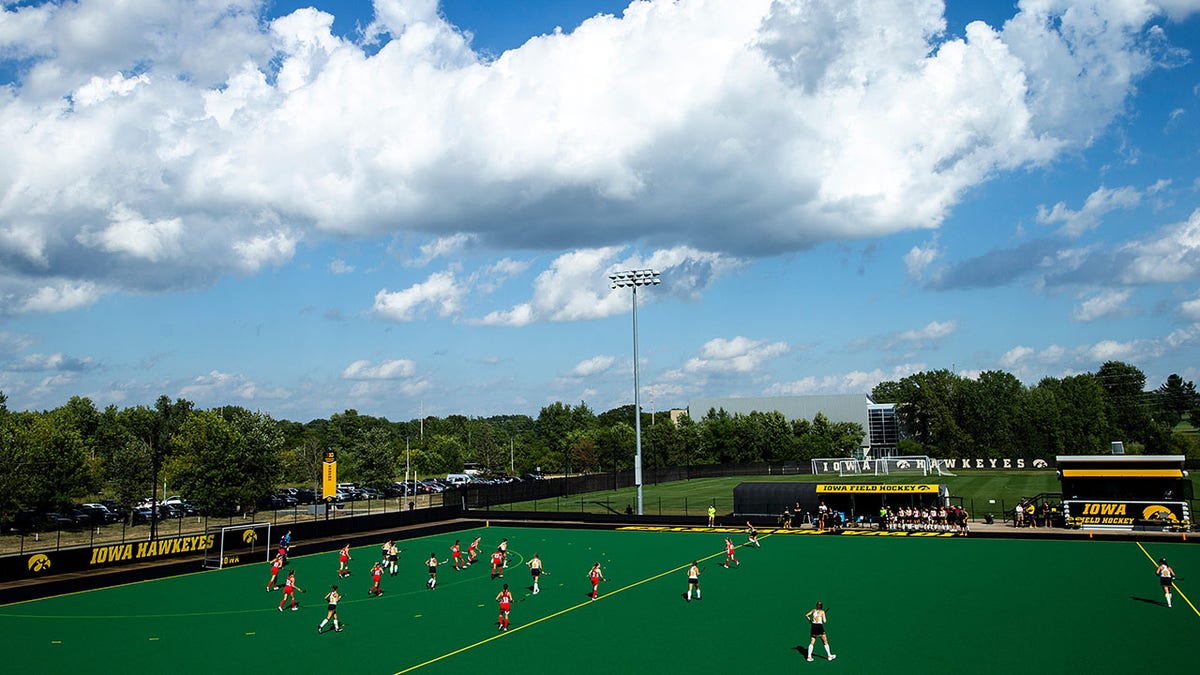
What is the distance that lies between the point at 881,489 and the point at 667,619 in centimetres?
3210

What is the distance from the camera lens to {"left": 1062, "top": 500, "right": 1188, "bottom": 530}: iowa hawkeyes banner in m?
48.4

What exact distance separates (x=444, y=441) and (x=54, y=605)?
105464 millimetres

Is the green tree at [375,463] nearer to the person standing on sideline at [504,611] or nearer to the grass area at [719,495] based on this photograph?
the grass area at [719,495]

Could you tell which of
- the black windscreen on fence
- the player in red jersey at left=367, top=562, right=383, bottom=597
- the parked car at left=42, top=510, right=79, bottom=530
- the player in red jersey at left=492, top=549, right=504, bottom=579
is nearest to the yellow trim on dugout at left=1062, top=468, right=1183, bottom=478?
the black windscreen on fence

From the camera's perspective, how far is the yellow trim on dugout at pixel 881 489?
55062mm

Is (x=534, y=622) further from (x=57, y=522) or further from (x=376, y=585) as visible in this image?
(x=57, y=522)

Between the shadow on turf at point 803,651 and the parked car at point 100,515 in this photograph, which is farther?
the parked car at point 100,515

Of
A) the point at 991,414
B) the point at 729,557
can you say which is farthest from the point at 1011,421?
the point at 729,557

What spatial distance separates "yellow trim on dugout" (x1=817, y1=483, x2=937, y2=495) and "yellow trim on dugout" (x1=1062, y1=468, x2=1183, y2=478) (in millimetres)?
8076

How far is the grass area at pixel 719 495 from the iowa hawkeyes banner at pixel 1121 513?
890cm

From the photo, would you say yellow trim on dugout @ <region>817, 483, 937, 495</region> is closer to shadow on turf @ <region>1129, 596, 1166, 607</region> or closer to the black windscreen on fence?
the black windscreen on fence

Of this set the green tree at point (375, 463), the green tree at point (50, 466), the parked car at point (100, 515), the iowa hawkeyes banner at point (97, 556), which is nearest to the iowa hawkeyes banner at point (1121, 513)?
the iowa hawkeyes banner at point (97, 556)

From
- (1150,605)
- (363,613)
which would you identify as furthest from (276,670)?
(1150,605)

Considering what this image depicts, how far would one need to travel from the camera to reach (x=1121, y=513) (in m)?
49.8
